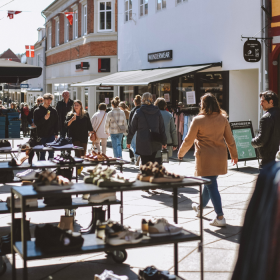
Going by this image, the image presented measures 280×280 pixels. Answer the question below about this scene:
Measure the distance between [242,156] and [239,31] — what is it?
16.2 ft

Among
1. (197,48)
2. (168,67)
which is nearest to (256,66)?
(197,48)

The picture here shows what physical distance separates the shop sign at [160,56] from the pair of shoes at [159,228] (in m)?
15.4

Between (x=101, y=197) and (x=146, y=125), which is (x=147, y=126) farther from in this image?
(x=101, y=197)

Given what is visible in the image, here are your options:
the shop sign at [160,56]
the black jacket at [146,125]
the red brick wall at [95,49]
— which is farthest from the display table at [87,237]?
the red brick wall at [95,49]

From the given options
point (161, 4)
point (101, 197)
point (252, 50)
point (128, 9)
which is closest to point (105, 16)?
point (128, 9)

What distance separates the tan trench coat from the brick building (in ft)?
74.9

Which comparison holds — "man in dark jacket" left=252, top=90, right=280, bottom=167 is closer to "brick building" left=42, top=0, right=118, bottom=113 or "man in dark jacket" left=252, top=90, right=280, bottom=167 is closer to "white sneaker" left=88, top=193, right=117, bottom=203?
"white sneaker" left=88, top=193, right=117, bottom=203

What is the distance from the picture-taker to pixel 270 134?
8102 millimetres

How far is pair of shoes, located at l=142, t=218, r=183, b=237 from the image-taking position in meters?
4.20

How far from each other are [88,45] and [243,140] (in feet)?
64.3

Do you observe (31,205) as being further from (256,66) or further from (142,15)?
(142,15)

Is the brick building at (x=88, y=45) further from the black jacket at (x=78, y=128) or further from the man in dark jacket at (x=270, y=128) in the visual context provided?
the man in dark jacket at (x=270, y=128)

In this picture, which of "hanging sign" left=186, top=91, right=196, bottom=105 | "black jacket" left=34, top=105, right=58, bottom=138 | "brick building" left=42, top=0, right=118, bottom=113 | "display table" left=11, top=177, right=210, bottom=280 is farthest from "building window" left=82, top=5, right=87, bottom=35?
"display table" left=11, top=177, right=210, bottom=280

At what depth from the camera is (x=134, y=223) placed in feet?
22.0
